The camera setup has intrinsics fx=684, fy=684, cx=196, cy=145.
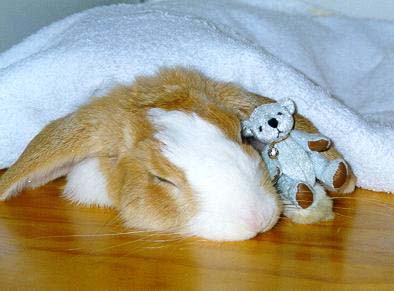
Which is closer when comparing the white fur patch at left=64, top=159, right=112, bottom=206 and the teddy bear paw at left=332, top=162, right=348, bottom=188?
the teddy bear paw at left=332, top=162, right=348, bottom=188

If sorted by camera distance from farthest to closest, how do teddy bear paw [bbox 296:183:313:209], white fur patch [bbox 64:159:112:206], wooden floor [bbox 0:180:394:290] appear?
white fur patch [bbox 64:159:112:206] < teddy bear paw [bbox 296:183:313:209] < wooden floor [bbox 0:180:394:290]

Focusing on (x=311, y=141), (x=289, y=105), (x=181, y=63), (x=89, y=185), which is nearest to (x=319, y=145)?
(x=311, y=141)

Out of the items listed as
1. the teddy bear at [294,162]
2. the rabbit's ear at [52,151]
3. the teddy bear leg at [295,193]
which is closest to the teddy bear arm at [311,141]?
the teddy bear at [294,162]

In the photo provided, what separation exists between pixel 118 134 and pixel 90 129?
0.08 m

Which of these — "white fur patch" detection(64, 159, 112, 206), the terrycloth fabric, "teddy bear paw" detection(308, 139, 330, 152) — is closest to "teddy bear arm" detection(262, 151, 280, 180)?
"teddy bear paw" detection(308, 139, 330, 152)

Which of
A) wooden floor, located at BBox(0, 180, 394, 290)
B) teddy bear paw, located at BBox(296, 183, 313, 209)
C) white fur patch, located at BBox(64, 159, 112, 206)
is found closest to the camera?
wooden floor, located at BBox(0, 180, 394, 290)

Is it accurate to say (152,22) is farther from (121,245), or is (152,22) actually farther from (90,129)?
(121,245)

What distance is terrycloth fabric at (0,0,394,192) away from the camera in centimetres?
197

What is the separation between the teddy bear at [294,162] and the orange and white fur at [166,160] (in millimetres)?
68

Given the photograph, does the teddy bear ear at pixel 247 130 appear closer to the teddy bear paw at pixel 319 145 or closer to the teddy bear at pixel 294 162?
the teddy bear at pixel 294 162

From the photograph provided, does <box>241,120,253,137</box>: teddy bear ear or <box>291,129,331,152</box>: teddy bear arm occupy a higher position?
<box>241,120,253,137</box>: teddy bear ear

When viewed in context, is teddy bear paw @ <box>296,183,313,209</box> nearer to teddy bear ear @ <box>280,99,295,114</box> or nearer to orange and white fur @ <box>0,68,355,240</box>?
orange and white fur @ <box>0,68,355,240</box>

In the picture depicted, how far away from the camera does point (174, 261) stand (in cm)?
162

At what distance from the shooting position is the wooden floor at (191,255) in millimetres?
1517
